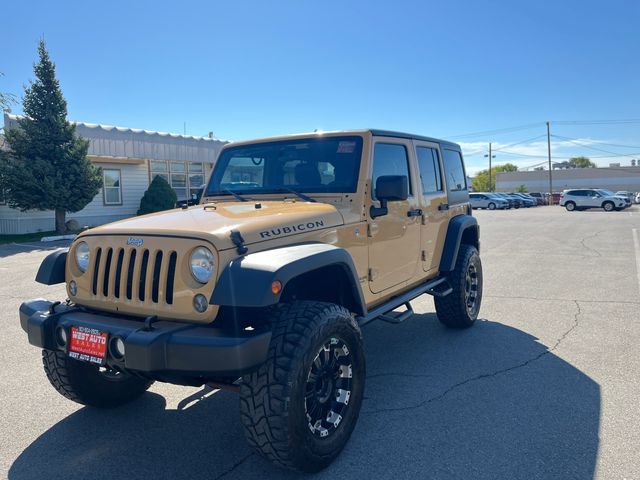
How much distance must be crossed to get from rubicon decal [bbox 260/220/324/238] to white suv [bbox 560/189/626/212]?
38.2 m

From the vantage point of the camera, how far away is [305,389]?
2.78m

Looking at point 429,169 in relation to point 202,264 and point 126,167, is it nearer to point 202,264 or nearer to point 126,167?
point 202,264

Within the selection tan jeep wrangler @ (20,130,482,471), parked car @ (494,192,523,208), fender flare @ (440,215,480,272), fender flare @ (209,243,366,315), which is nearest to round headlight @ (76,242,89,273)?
tan jeep wrangler @ (20,130,482,471)

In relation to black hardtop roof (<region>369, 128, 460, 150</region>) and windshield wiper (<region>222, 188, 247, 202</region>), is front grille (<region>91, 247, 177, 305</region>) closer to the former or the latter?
windshield wiper (<region>222, 188, 247, 202</region>)

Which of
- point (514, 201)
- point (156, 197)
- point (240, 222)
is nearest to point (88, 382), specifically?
point (240, 222)

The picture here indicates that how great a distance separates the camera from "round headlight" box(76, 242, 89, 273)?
320 centimetres

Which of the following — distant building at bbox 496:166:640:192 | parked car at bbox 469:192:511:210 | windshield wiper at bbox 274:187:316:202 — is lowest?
windshield wiper at bbox 274:187:316:202

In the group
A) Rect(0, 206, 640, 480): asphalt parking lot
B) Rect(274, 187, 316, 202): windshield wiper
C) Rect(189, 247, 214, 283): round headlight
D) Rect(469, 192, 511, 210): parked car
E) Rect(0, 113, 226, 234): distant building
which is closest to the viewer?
Rect(189, 247, 214, 283): round headlight

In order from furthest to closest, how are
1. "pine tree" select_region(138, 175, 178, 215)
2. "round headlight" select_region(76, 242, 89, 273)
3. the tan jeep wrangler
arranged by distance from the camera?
"pine tree" select_region(138, 175, 178, 215), "round headlight" select_region(76, 242, 89, 273), the tan jeep wrangler

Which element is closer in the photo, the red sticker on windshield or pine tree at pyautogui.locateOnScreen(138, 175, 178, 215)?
the red sticker on windshield

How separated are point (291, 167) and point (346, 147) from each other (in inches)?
19.5

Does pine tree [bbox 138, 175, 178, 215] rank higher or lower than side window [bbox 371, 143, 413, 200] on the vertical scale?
higher

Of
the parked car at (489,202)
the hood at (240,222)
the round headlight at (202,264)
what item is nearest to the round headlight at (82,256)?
the hood at (240,222)

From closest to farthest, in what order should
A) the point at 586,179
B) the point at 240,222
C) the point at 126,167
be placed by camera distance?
the point at 240,222 < the point at 126,167 < the point at 586,179
